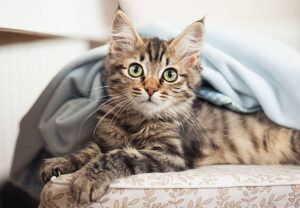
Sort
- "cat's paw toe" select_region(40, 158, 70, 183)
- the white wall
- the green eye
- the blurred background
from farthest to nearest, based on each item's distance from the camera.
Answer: the white wall
the blurred background
the green eye
"cat's paw toe" select_region(40, 158, 70, 183)

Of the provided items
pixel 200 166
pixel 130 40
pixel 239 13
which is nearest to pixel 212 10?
pixel 239 13

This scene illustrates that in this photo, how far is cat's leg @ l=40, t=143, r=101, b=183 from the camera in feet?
3.41

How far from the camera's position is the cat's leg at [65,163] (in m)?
1.04

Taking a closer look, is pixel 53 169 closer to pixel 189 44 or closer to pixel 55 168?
pixel 55 168

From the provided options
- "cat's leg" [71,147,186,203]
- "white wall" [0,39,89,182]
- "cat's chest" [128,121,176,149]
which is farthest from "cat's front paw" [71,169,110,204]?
"white wall" [0,39,89,182]

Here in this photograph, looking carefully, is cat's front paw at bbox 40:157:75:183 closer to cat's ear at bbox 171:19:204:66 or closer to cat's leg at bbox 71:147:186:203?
cat's leg at bbox 71:147:186:203

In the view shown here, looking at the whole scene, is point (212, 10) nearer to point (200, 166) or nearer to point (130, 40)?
point (130, 40)

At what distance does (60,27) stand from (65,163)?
2.87 feet

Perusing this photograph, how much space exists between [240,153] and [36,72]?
132cm

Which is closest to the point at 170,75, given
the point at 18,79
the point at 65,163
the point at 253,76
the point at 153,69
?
the point at 153,69

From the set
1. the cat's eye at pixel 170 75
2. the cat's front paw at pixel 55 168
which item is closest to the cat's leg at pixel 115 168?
the cat's front paw at pixel 55 168

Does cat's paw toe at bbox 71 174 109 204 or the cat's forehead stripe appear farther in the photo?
the cat's forehead stripe

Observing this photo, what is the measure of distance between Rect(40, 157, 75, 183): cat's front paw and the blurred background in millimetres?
561

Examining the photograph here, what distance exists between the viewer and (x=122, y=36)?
1.23 metres
